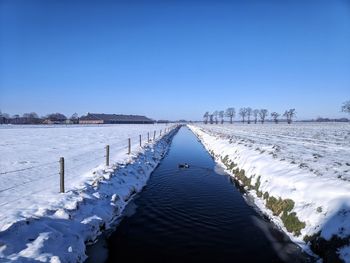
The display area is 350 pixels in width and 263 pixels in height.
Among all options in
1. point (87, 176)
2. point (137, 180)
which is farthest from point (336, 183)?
point (87, 176)

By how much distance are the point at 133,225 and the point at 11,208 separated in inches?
152

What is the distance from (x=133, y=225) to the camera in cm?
1028

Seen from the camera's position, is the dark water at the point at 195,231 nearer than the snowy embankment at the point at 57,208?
No

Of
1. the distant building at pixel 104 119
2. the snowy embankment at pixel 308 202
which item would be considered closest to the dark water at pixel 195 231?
the snowy embankment at pixel 308 202

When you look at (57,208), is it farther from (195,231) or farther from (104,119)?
(104,119)

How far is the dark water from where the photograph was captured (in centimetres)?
811

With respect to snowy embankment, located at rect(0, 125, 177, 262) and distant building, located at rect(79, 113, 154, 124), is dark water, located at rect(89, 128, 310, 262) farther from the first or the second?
distant building, located at rect(79, 113, 154, 124)

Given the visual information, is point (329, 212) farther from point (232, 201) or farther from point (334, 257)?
point (232, 201)

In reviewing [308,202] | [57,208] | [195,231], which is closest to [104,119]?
[57,208]

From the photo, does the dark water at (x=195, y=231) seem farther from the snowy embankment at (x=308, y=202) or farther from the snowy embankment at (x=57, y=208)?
the snowy embankment at (x=57, y=208)

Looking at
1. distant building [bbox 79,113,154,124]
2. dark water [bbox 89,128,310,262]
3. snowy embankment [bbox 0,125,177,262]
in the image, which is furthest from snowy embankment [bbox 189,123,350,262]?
distant building [bbox 79,113,154,124]

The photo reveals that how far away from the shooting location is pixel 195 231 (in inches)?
384

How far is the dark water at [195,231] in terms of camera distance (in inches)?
319

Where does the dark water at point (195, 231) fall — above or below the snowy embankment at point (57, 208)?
below
